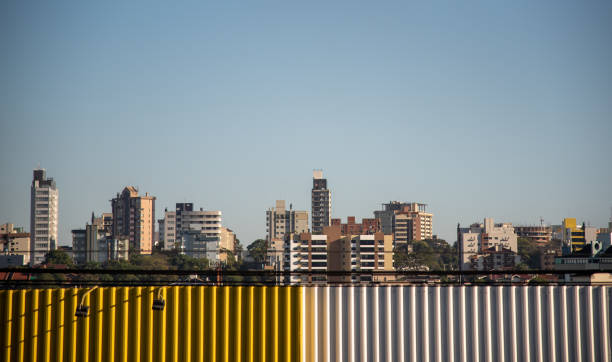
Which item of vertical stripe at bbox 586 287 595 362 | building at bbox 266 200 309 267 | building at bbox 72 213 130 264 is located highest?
building at bbox 266 200 309 267

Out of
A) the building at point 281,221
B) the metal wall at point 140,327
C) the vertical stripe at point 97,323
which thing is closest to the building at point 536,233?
the building at point 281,221

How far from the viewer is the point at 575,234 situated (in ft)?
451

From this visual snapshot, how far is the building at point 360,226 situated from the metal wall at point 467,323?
151 metres

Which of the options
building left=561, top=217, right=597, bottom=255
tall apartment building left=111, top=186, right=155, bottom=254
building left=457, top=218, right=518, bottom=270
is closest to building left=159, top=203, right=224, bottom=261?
tall apartment building left=111, top=186, right=155, bottom=254

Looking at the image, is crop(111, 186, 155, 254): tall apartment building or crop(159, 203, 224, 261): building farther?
crop(111, 186, 155, 254): tall apartment building

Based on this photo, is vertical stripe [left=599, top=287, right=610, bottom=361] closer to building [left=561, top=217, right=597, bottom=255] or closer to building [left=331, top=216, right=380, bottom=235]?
building [left=561, top=217, right=597, bottom=255]

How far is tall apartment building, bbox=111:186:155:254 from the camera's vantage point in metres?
186

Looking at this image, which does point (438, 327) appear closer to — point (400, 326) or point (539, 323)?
point (400, 326)

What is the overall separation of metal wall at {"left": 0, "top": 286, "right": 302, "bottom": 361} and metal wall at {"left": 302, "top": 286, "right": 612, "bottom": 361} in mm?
898

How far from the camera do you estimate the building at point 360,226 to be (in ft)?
537

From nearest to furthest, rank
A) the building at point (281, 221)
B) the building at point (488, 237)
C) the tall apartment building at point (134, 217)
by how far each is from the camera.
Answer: the building at point (488, 237) → the tall apartment building at point (134, 217) → the building at point (281, 221)

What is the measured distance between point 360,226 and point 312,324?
15989 centimetres

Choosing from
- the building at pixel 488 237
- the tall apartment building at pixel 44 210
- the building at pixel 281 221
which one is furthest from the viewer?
the building at pixel 281 221

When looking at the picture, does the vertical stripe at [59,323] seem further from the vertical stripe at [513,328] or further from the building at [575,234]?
the building at [575,234]
